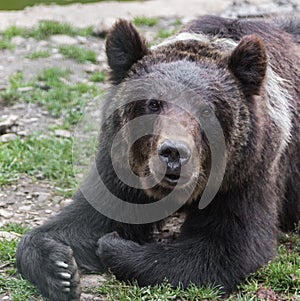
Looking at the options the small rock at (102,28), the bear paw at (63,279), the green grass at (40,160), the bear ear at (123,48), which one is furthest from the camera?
the small rock at (102,28)

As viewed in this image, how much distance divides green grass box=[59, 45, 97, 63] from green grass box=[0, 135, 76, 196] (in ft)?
6.58

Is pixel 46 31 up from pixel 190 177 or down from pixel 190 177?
down

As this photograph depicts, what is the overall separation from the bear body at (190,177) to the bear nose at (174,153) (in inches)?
4.5

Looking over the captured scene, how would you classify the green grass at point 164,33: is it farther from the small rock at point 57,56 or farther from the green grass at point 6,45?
the green grass at point 6,45

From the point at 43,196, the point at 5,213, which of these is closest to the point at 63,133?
the point at 43,196

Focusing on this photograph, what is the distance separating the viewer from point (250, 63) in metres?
5.69

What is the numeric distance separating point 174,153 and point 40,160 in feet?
9.90

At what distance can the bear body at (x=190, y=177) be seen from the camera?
5.46 metres

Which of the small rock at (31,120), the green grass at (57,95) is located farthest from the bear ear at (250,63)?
the small rock at (31,120)

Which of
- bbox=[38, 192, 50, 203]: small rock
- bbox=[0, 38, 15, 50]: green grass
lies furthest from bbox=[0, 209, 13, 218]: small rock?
bbox=[0, 38, 15, 50]: green grass

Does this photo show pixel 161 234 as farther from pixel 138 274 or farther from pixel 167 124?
pixel 167 124

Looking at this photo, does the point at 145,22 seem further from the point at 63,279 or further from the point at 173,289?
the point at 63,279

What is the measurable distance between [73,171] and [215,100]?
2.54 m

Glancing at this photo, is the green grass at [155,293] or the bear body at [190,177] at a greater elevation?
the bear body at [190,177]
